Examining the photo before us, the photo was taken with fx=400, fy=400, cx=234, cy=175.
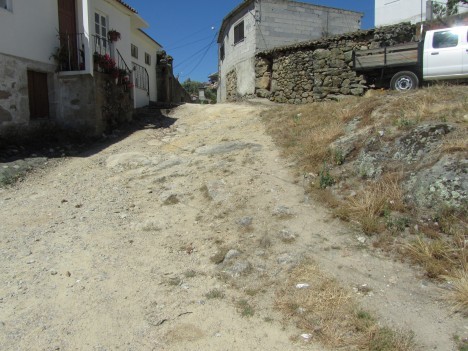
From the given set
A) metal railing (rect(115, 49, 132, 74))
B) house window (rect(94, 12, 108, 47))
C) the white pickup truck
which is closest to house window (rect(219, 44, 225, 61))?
metal railing (rect(115, 49, 132, 74))

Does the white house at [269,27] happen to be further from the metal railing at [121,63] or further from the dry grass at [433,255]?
the dry grass at [433,255]

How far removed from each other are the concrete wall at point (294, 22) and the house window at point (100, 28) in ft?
25.2

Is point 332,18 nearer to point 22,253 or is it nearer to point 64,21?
point 64,21

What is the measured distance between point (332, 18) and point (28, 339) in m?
20.1

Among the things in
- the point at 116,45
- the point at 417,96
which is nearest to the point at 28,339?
the point at 417,96

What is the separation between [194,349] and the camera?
10.6ft

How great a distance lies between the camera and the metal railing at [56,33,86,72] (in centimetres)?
1068

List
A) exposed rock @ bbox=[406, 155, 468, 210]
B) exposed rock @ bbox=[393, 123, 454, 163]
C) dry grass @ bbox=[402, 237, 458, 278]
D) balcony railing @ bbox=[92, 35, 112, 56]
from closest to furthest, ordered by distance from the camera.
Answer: dry grass @ bbox=[402, 237, 458, 278], exposed rock @ bbox=[406, 155, 468, 210], exposed rock @ bbox=[393, 123, 454, 163], balcony railing @ bbox=[92, 35, 112, 56]

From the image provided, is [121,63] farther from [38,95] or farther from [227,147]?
[227,147]

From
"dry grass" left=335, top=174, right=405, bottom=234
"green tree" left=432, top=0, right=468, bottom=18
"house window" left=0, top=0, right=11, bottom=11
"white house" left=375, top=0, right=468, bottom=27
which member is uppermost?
"white house" left=375, top=0, right=468, bottom=27

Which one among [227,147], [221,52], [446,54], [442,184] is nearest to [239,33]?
[221,52]

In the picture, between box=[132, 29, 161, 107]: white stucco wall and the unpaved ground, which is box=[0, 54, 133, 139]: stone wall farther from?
box=[132, 29, 161, 107]: white stucco wall

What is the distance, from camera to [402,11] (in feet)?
76.9

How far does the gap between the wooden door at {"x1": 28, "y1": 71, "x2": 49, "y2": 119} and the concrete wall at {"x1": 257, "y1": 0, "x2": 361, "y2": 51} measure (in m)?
10.6
